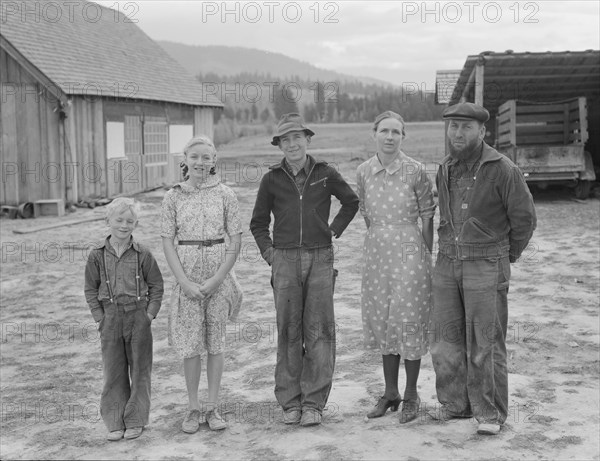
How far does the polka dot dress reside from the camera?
4.38 m

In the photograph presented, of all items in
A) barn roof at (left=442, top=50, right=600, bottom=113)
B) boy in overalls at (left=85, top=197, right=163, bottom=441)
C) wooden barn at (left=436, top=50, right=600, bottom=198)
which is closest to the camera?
boy in overalls at (left=85, top=197, right=163, bottom=441)

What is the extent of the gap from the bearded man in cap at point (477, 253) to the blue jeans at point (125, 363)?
70.8 inches

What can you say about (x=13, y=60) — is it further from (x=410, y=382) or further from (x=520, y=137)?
(x=410, y=382)

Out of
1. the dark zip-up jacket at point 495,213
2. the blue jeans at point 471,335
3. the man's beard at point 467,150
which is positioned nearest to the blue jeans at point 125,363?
the blue jeans at point 471,335

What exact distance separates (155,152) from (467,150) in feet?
56.2

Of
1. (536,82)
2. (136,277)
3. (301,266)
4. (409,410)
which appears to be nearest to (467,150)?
(301,266)

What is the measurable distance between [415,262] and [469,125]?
0.88 m

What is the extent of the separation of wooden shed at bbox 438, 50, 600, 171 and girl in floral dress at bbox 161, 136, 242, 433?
10.8 metres

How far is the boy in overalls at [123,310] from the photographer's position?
4.30 metres

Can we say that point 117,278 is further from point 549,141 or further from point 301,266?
point 549,141

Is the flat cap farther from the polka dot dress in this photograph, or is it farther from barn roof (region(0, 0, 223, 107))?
barn roof (region(0, 0, 223, 107))

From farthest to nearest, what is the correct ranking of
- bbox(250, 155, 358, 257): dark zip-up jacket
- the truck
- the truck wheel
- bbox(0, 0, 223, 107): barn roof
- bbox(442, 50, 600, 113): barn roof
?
the truck wheel → bbox(0, 0, 223, 107): barn roof → the truck → bbox(442, 50, 600, 113): barn roof → bbox(250, 155, 358, 257): dark zip-up jacket

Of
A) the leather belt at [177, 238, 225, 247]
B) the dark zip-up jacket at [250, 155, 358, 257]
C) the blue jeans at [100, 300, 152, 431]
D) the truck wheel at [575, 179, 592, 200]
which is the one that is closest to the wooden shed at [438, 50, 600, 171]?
the truck wheel at [575, 179, 592, 200]

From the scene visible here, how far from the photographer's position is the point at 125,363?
14.5 ft
